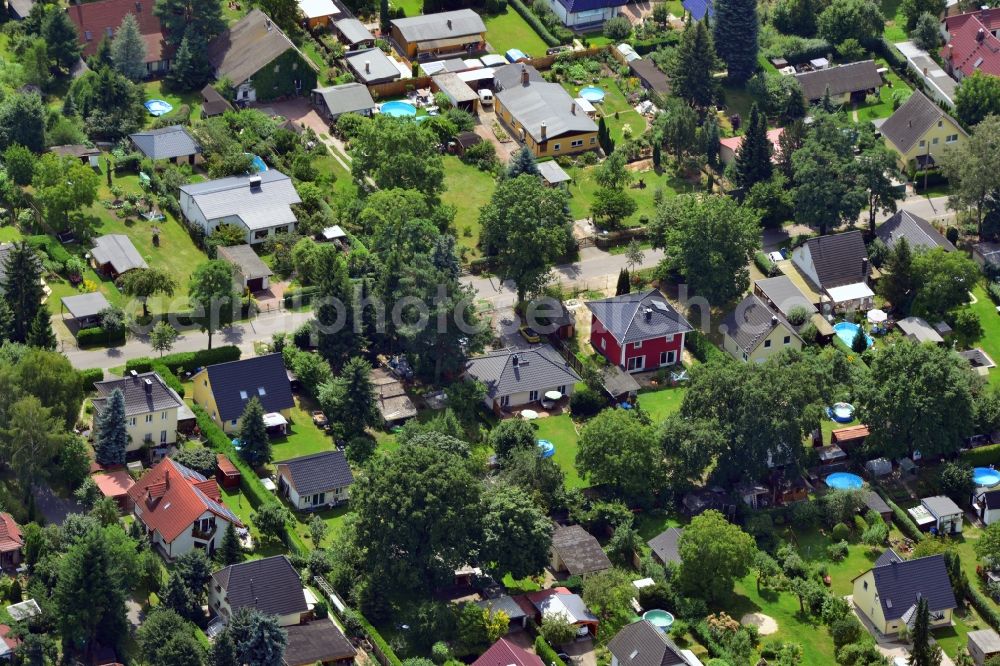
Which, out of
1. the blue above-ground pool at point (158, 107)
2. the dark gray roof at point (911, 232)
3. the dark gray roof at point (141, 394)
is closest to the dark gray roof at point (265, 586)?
the dark gray roof at point (141, 394)

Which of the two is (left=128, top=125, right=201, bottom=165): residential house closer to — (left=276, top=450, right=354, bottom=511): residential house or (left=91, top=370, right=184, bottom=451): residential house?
(left=91, top=370, right=184, bottom=451): residential house

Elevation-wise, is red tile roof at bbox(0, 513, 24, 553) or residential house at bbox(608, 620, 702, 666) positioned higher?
red tile roof at bbox(0, 513, 24, 553)

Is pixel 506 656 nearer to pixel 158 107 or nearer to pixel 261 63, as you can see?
pixel 158 107

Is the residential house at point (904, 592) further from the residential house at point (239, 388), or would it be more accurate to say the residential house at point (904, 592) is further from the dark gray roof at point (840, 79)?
the dark gray roof at point (840, 79)

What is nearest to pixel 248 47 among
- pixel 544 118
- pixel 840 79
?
pixel 544 118

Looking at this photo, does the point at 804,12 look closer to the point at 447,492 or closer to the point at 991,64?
the point at 991,64

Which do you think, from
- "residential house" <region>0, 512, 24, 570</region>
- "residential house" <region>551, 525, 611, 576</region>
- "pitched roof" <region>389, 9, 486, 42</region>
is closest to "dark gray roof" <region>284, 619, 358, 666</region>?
"residential house" <region>551, 525, 611, 576</region>
